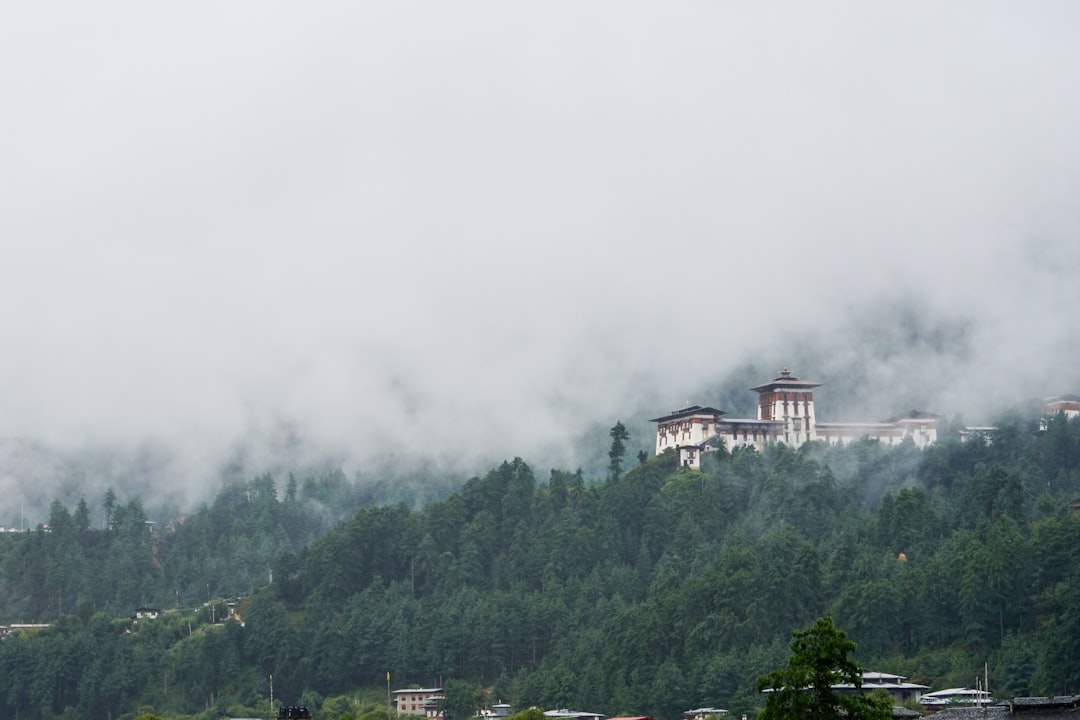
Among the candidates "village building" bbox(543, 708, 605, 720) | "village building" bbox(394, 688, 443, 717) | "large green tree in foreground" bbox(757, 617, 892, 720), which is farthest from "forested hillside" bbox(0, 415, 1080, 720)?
"large green tree in foreground" bbox(757, 617, 892, 720)

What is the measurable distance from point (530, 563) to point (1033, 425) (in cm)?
4809

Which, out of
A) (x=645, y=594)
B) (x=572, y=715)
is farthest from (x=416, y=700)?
(x=572, y=715)

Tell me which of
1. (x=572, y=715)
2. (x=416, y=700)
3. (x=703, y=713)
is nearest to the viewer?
(x=703, y=713)

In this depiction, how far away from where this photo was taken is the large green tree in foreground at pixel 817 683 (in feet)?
246

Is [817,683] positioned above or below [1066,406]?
below

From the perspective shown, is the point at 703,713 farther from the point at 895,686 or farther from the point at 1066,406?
the point at 1066,406

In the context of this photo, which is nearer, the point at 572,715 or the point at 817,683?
the point at 817,683

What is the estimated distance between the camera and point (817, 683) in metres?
75.2

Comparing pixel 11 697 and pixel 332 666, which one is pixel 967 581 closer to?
pixel 332 666

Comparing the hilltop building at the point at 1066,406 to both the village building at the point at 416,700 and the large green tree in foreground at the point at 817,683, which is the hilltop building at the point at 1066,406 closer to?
the village building at the point at 416,700

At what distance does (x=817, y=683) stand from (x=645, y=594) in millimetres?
94592

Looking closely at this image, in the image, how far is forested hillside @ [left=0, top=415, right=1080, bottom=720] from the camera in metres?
140

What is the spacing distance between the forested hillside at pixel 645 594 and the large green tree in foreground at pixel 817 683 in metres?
51.8

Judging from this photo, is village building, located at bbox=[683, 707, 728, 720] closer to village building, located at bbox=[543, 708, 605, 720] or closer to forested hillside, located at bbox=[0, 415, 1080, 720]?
forested hillside, located at bbox=[0, 415, 1080, 720]
